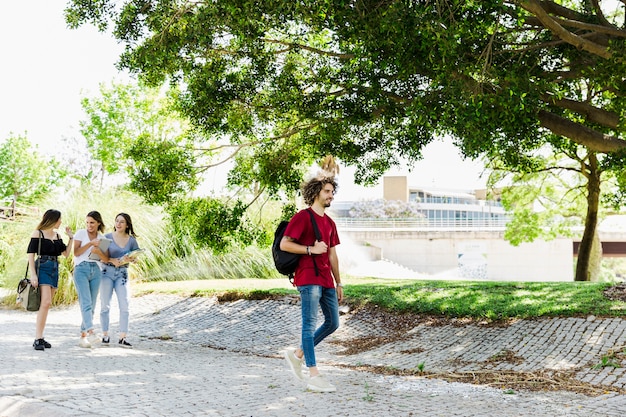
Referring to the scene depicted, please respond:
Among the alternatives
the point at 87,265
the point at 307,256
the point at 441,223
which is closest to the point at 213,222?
the point at 87,265

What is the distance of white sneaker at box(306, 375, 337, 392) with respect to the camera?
5.98 meters

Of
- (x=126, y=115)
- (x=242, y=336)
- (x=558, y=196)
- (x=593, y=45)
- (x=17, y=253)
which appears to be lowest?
(x=242, y=336)

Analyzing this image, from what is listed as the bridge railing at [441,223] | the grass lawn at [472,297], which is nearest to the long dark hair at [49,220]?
the grass lawn at [472,297]

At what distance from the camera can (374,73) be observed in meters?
10.6

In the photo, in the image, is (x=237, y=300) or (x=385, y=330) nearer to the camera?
(x=385, y=330)

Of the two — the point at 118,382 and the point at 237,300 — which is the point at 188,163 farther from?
the point at 118,382

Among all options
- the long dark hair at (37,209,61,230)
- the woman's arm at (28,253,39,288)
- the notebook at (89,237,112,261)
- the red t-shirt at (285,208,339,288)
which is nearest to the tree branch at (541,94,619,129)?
the red t-shirt at (285,208,339,288)

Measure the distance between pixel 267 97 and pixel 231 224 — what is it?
8.39ft

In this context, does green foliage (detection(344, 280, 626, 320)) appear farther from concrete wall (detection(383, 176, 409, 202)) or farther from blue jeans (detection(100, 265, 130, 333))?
concrete wall (detection(383, 176, 409, 202))

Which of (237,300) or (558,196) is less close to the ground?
(558,196)

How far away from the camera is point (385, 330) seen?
37.7 feet

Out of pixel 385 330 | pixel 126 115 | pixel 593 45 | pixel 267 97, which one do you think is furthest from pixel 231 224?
pixel 126 115

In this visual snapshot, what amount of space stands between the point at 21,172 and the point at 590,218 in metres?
47.3

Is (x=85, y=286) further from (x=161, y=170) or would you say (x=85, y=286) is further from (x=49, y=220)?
(x=161, y=170)
